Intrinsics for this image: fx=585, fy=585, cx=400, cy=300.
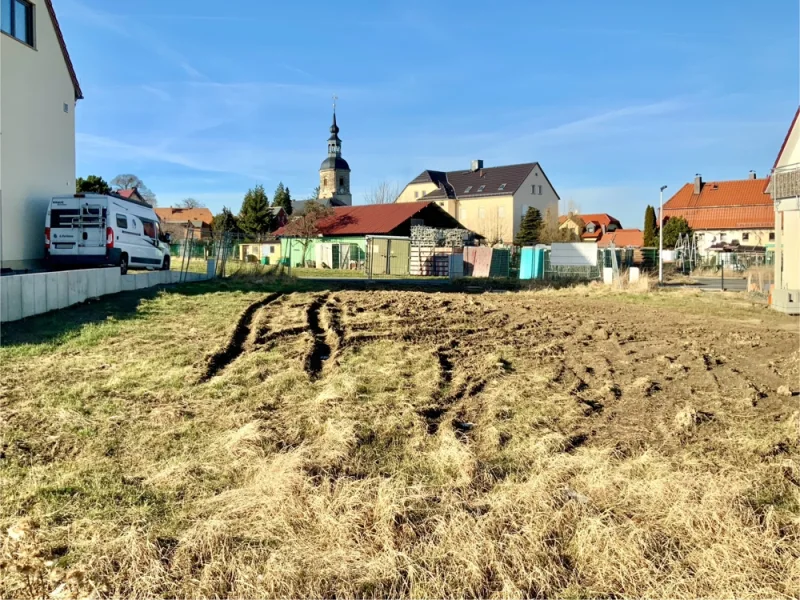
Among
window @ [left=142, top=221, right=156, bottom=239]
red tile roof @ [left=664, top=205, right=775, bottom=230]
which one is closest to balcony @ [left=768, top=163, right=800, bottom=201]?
window @ [left=142, top=221, right=156, bottom=239]

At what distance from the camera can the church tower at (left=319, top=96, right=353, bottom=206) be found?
105625mm

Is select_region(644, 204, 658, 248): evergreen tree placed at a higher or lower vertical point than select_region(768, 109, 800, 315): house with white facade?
higher

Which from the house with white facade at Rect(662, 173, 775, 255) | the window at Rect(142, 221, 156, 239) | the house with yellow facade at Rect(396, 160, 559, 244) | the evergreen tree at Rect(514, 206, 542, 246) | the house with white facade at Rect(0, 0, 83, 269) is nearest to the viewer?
the house with white facade at Rect(0, 0, 83, 269)

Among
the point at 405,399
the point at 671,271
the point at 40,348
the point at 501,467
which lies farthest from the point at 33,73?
the point at 671,271

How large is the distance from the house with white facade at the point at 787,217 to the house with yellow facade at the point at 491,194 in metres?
47.1

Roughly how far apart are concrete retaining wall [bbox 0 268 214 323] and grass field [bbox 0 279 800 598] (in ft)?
3.06

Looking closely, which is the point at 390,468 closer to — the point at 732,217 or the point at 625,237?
the point at 732,217

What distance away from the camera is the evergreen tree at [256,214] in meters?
57.1

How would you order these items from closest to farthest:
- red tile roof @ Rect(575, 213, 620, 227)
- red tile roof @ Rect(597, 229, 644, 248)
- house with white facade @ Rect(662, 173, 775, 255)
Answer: house with white facade @ Rect(662, 173, 775, 255), red tile roof @ Rect(597, 229, 644, 248), red tile roof @ Rect(575, 213, 620, 227)

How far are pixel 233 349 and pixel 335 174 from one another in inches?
3945

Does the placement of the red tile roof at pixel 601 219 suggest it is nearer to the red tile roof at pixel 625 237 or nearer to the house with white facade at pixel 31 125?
the red tile roof at pixel 625 237

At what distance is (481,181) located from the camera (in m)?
70.6

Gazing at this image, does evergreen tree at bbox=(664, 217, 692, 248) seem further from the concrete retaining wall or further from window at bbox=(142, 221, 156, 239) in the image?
the concrete retaining wall

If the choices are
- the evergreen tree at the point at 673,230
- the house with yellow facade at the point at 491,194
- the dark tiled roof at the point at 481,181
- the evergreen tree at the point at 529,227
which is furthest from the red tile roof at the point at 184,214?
the evergreen tree at the point at 673,230
